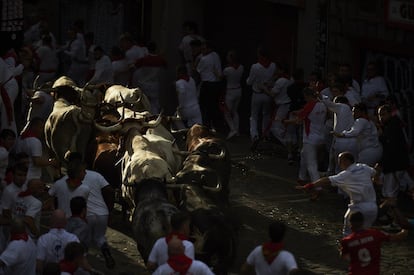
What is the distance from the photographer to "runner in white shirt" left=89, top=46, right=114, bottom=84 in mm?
24453

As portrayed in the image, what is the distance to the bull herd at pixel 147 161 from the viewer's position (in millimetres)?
14250

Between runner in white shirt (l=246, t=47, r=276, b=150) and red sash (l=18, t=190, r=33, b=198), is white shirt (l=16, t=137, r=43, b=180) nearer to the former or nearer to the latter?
red sash (l=18, t=190, r=33, b=198)

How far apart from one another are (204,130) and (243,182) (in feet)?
10.5

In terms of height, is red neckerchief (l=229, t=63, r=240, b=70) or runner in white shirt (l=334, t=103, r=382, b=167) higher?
red neckerchief (l=229, t=63, r=240, b=70)

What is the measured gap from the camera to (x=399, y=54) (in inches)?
849

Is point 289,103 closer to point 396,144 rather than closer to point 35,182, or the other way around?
point 396,144

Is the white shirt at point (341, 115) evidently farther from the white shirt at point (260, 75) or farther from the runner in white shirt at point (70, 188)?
the runner in white shirt at point (70, 188)

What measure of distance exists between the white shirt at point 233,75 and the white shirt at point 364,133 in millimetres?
5698

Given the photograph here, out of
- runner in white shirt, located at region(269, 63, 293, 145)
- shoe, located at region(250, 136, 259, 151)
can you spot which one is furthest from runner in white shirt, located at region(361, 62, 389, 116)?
shoe, located at region(250, 136, 259, 151)

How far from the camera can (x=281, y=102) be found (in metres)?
22.6

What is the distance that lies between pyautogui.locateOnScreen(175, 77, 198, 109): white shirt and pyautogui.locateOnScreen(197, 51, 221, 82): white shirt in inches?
46.7

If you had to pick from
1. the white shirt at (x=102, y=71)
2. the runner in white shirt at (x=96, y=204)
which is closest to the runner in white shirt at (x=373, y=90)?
the white shirt at (x=102, y=71)

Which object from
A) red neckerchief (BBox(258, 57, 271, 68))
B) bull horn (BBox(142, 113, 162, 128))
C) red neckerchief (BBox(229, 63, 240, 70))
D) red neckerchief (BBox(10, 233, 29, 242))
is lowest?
red neckerchief (BBox(10, 233, 29, 242))

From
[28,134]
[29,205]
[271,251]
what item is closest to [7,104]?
[28,134]
